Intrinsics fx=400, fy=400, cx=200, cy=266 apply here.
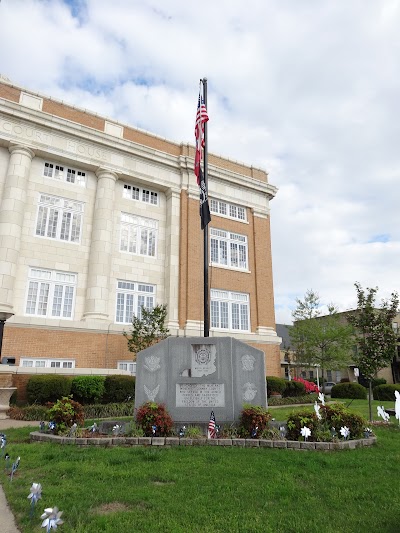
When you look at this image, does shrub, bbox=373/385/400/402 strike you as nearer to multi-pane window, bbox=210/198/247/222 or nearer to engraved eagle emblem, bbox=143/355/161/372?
multi-pane window, bbox=210/198/247/222

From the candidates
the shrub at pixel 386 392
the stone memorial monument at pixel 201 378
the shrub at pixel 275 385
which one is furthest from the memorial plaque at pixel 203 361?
the shrub at pixel 386 392

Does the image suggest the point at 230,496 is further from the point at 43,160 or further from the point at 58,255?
the point at 43,160

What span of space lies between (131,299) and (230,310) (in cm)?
692

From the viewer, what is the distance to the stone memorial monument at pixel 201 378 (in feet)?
33.5

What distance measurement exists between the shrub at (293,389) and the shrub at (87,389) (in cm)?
1155

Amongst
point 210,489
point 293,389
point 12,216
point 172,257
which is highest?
point 12,216

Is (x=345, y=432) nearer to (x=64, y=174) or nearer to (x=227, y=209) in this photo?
(x=64, y=174)

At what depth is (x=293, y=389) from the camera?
2405 centimetres

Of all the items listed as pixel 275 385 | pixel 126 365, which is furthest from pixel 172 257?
pixel 275 385

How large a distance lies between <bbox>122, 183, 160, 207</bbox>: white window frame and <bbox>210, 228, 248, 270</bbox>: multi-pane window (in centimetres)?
448

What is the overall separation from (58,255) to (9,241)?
9.19 ft

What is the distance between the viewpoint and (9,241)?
2072 centimetres

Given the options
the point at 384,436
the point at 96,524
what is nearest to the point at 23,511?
the point at 96,524

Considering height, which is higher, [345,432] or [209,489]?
[345,432]
